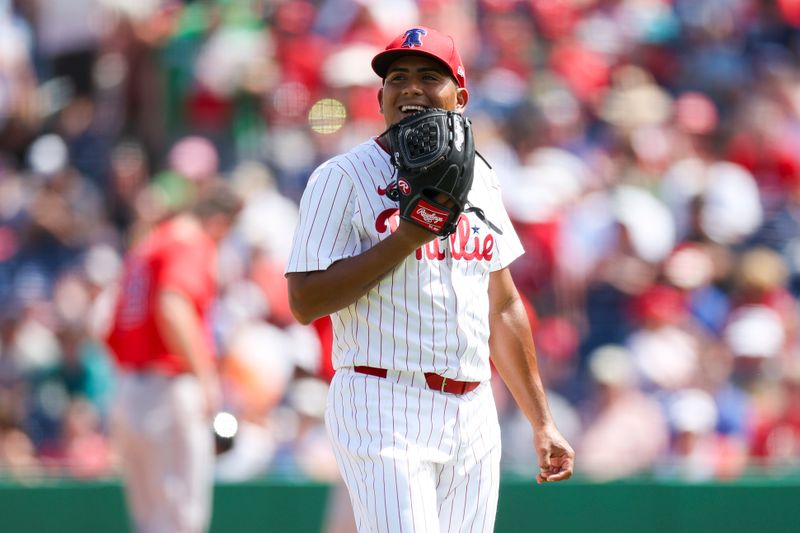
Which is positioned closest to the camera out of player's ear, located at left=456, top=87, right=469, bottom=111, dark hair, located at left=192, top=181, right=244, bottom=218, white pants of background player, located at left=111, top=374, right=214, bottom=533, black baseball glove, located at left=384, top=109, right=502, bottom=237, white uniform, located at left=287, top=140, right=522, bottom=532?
black baseball glove, located at left=384, top=109, right=502, bottom=237

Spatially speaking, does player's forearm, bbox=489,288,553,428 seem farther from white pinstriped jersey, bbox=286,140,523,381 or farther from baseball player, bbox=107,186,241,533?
baseball player, bbox=107,186,241,533

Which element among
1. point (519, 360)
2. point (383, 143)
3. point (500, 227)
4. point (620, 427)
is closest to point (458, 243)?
point (500, 227)

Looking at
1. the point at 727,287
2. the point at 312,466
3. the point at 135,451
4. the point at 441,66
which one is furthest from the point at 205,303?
the point at 727,287

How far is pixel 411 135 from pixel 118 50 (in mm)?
6407

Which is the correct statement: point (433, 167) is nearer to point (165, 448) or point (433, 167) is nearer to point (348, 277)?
point (348, 277)

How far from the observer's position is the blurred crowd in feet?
24.0

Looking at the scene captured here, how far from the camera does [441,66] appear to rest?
3.37 m

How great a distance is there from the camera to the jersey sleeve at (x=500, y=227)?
3535 millimetres

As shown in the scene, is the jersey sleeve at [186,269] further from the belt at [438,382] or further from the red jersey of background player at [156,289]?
the belt at [438,382]

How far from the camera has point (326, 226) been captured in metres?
3.27

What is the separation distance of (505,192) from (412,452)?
500cm

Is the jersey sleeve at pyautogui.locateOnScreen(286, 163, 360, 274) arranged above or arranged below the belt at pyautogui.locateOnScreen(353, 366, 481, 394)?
above

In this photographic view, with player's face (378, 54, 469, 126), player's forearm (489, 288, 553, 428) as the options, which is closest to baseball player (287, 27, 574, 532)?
player's face (378, 54, 469, 126)

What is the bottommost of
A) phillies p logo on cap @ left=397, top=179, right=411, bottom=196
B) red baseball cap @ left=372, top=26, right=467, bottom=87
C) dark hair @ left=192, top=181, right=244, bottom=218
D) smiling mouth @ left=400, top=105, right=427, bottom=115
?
phillies p logo on cap @ left=397, top=179, right=411, bottom=196
